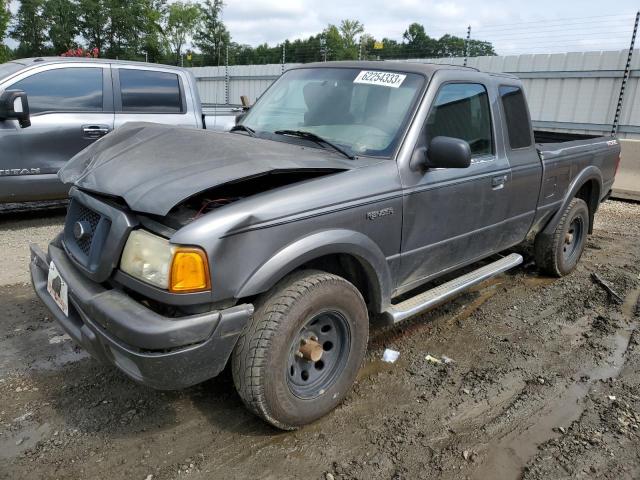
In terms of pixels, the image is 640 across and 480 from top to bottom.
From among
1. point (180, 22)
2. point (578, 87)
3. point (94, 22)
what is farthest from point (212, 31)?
point (578, 87)

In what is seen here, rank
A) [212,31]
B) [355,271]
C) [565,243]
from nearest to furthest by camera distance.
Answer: [355,271]
[565,243]
[212,31]

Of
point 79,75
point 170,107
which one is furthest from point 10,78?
point 170,107

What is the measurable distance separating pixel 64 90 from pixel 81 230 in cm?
399

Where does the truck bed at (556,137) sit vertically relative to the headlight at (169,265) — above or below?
above

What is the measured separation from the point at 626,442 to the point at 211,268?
234 centimetres

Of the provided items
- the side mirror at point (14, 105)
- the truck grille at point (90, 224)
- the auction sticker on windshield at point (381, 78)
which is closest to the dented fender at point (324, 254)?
the truck grille at point (90, 224)

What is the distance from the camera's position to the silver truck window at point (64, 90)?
5.54 m

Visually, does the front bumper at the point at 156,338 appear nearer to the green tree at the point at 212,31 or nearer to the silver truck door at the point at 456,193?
the silver truck door at the point at 456,193

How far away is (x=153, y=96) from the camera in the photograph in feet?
21.0

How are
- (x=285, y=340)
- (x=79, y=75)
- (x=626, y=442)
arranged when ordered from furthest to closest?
(x=79, y=75), (x=626, y=442), (x=285, y=340)

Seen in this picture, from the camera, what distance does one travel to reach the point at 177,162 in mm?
2496

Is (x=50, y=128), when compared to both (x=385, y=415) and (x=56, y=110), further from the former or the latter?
(x=385, y=415)

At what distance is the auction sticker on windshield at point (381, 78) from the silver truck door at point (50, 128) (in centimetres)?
377

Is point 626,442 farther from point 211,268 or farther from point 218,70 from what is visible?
point 218,70
